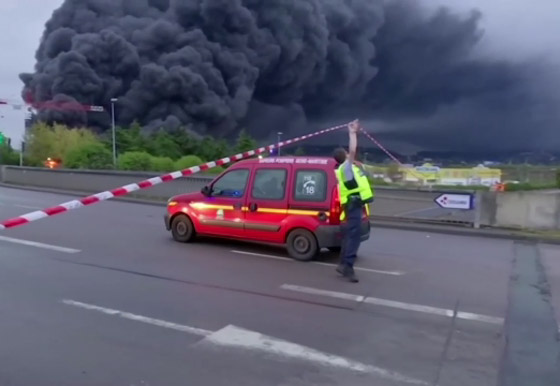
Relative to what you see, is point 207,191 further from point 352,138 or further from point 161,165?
point 161,165

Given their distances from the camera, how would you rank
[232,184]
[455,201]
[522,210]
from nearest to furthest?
[232,184] < [522,210] < [455,201]

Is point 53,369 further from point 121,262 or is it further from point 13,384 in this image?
point 121,262

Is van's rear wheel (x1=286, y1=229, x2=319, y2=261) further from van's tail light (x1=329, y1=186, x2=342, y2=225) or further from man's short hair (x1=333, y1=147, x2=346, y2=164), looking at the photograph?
man's short hair (x1=333, y1=147, x2=346, y2=164)

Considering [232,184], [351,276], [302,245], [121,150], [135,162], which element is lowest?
[351,276]

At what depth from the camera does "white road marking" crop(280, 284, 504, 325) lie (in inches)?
225

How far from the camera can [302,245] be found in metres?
8.54

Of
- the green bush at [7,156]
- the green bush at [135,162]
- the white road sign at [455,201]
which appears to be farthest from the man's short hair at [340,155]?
the green bush at [7,156]

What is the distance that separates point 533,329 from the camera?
542 centimetres

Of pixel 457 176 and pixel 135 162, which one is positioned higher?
pixel 135 162

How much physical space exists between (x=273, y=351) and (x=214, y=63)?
65895 mm

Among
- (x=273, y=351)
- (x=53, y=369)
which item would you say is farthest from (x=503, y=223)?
(x=53, y=369)

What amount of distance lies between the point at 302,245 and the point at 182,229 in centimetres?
235

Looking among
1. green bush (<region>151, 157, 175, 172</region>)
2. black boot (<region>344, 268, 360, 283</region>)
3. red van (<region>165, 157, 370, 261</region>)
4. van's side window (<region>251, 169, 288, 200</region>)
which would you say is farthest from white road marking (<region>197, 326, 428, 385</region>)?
green bush (<region>151, 157, 175, 172</region>)

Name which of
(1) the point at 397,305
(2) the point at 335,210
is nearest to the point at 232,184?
(2) the point at 335,210
